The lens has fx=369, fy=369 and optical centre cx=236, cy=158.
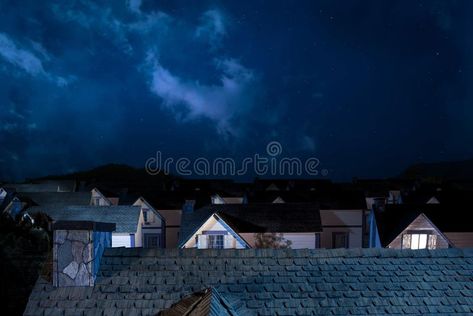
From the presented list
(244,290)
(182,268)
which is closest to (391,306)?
(244,290)

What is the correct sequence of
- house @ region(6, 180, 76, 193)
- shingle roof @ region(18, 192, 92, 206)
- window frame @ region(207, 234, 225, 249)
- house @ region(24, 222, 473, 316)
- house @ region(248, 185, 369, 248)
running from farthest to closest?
house @ region(6, 180, 76, 193) → house @ region(248, 185, 369, 248) → shingle roof @ region(18, 192, 92, 206) → window frame @ region(207, 234, 225, 249) → house @ region(24, 222, 473, 316)

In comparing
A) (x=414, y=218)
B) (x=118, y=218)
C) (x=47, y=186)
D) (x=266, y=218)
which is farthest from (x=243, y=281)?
(x=47, y=186)

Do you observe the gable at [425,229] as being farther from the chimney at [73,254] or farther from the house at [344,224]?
the chimney at [73,254]

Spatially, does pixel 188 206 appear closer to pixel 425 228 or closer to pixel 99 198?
pixel 99 198

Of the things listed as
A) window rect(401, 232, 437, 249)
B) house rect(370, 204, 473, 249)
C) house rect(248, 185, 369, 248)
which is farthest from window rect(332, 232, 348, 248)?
window rect(401, 232, 437, 249)

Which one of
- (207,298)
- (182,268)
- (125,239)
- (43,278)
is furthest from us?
(125,239)

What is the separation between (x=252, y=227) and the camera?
25688mm

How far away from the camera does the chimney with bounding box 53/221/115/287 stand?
678cm

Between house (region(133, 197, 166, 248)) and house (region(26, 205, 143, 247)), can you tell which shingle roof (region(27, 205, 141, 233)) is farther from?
house (region(133, 197, 166, 248))

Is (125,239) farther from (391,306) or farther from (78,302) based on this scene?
(391,306)

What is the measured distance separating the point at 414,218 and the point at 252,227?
34.2 ft

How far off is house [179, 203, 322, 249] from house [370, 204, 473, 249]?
4.49 metres

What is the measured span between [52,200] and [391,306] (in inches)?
1460

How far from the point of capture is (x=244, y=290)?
6961 mm
